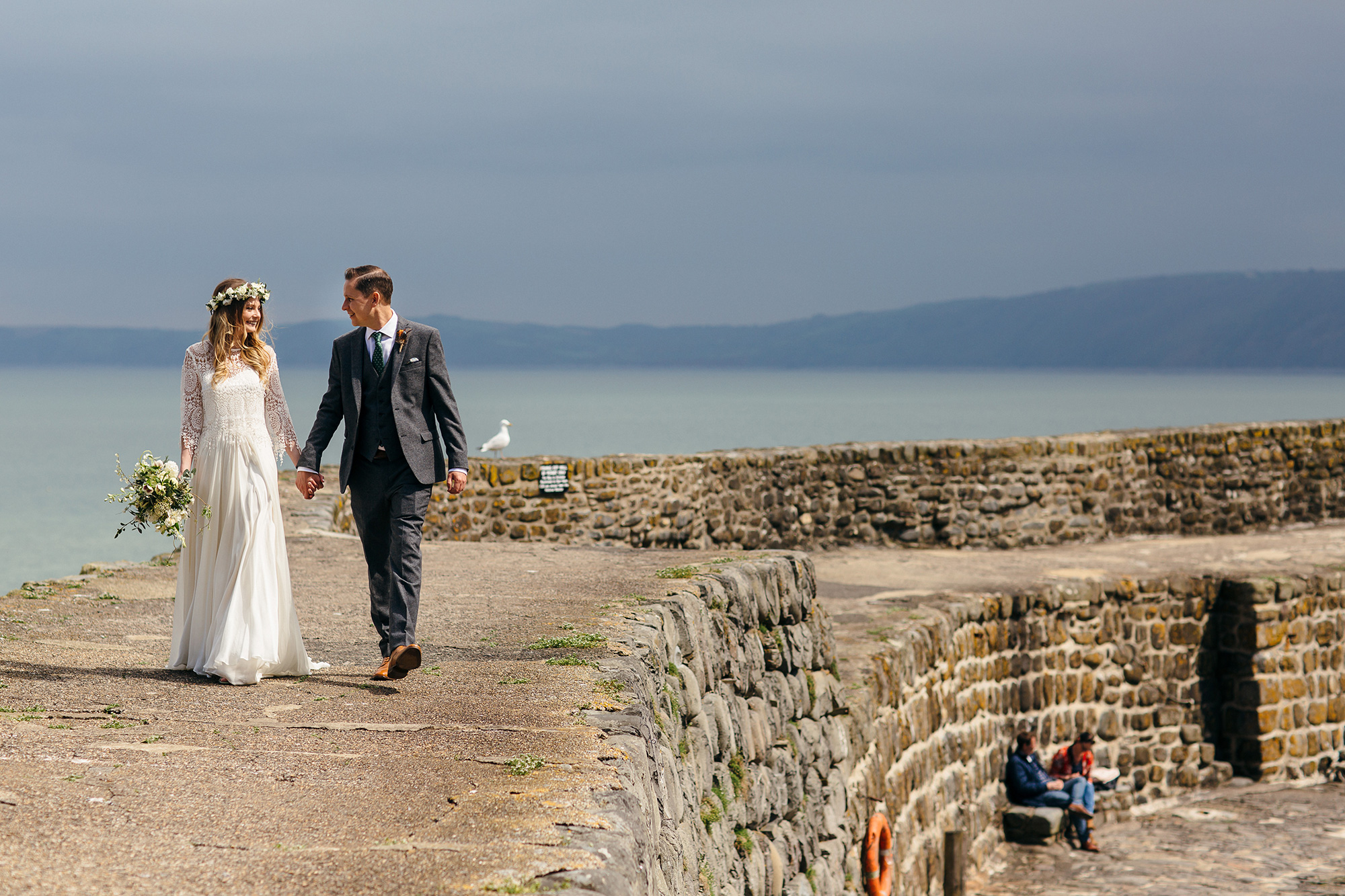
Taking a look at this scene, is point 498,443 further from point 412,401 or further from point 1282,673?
point 412,401

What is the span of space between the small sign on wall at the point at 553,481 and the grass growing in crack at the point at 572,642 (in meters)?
8.47

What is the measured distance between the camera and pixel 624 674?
215 inches

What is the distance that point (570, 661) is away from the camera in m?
5.72

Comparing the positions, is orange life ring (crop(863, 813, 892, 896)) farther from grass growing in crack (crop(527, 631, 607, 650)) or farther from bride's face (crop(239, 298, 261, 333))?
bride's face (crop(239, 298, 261, 333))

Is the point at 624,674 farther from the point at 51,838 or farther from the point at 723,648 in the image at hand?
the point at 51,838

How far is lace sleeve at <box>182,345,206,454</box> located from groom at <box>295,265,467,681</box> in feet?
1.46

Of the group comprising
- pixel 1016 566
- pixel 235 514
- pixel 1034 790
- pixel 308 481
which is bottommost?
pixel 1034 790

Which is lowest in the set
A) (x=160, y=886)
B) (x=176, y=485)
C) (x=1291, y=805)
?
(x=1291, y=805)

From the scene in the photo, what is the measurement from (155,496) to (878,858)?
572 centimetres

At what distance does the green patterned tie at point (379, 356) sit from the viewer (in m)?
5.88

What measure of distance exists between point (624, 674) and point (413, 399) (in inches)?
57.8

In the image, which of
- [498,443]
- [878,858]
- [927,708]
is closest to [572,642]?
[878,858]

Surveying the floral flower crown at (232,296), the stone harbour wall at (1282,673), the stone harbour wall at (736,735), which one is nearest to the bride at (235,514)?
the floral flower crown at (232,296)

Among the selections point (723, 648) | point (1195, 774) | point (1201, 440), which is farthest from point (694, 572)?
point (1201, 440)
